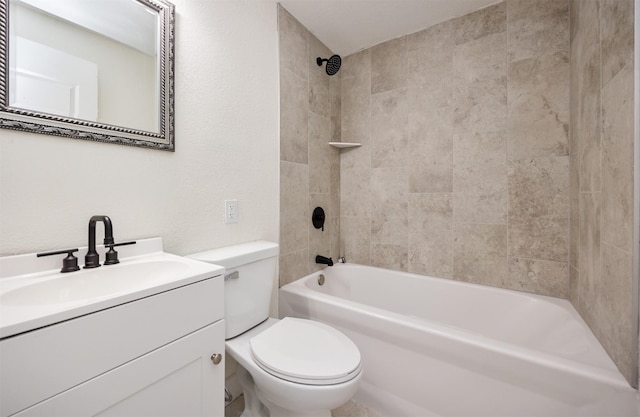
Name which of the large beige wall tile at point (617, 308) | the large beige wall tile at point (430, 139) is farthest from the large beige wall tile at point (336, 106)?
the large beige wall tile at point (617, 308)

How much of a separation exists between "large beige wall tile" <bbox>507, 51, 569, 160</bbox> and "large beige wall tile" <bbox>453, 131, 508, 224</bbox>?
0.31 feet

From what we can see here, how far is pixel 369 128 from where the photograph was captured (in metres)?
2.15

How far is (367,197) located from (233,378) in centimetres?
155

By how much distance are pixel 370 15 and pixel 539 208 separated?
1.65 m

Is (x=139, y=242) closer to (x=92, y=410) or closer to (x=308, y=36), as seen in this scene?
(x=92, y=410)

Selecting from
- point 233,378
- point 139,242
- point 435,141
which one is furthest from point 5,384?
point 435,141

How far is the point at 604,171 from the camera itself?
102cm

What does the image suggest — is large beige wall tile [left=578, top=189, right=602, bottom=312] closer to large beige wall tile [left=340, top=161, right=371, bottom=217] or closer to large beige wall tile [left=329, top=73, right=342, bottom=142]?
large beige wall tile [left=340, top=161, right=371, bottom=217]

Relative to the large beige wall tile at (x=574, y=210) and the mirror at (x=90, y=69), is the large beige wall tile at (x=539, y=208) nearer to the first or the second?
the large beige wall tile at (x=574, y=210)

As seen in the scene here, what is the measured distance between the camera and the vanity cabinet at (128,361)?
507mm

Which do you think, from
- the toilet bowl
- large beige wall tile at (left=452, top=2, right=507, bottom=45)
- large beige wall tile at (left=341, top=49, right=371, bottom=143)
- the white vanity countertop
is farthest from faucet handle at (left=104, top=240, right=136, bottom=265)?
large beige wall tile at (left=452, top=2, right=507, bottom=45)

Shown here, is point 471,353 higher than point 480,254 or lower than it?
lower

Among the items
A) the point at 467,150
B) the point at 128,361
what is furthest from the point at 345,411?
the point at 467,150

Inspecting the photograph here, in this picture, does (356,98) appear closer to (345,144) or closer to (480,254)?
(345,144)
